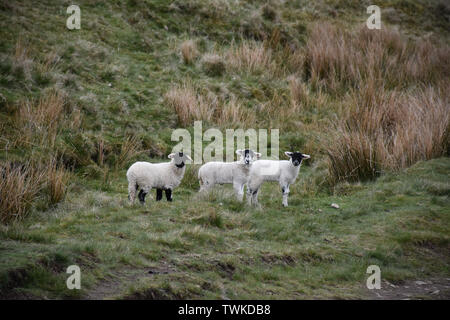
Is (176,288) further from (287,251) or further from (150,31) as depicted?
(150,31)

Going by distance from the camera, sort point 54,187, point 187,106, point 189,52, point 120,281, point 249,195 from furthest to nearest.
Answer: point 189,52 < point 187,106 < point 249,195 < point 54,187 < point 120,281

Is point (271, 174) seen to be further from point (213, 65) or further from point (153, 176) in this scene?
point (213, 65)

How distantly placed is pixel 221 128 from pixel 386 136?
453cm

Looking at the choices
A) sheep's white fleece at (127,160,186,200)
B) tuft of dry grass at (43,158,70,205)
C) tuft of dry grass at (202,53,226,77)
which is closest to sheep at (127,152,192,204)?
sheep's white fleece at (127,160,186,200)

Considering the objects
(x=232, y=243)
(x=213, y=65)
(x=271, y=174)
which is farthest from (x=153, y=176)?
(x=213, y=65)

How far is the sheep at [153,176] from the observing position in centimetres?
963

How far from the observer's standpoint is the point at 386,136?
13.1 meters

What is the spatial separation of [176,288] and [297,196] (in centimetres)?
→ 569

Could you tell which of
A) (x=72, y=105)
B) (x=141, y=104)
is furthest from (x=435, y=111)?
(x=72, y=105)

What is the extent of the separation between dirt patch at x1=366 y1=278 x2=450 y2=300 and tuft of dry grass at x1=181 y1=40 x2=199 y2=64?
12.6 meters

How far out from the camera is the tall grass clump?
12.2 meters

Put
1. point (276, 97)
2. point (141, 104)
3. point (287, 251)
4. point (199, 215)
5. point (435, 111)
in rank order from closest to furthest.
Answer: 1. point (287, 251)
2. point (199, 215)
3. point (435, 111)
4. point (141, 104)
5. point (276, 97)

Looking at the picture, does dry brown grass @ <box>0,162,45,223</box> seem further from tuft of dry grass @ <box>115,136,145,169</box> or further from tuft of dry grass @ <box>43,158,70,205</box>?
tuft of dry grass @ <box>115,136,145,169</box>
